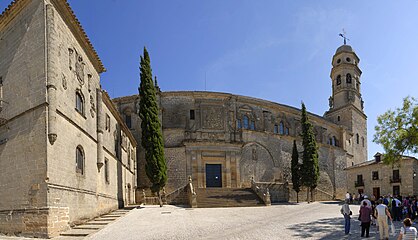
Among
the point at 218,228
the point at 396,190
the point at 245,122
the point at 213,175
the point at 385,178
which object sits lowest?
the point at 396,190

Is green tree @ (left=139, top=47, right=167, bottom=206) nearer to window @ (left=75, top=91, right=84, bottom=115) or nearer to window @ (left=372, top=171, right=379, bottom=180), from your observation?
window @ (left=75, top=91, right=84, bottom=115)

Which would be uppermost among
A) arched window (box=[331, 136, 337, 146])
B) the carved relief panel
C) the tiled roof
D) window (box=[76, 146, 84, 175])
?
the tiled roof

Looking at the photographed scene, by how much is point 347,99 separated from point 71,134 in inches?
1828

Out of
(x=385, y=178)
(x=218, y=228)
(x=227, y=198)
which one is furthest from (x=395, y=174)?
(x=218, y=228)

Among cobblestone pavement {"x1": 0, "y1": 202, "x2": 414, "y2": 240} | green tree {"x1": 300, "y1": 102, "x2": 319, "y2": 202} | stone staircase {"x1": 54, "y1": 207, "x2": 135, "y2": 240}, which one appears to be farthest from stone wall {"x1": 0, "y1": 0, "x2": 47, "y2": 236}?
green tree {"x1": 300, "y1": 102, "x2": 319, "y2": 202}

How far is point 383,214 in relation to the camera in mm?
11359

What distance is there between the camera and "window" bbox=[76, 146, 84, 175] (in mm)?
16931

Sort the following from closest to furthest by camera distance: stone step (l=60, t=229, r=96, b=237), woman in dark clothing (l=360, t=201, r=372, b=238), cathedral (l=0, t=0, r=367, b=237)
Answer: woman in dark clothing (l=360, t=201, r=372, b=238)
stone step (l=60, t=229, r=96, b=237)
cathedral (l=0, t=0, r=367, b=237)

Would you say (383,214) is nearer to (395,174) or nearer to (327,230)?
(327,230)

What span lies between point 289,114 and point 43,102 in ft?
117

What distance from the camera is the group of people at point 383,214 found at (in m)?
8.09

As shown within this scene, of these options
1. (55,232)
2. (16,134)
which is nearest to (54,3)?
(16,134)

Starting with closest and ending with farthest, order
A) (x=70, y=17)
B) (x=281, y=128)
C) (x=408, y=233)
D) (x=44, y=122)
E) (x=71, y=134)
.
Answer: (x=408, y=233), (x=44, y=122), (x=71, y=134), (x=70, y=17), (x=281, y=128)

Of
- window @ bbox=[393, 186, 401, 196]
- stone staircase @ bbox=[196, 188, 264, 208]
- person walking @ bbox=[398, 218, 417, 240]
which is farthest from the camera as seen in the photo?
window @ bbox=[393, 186, 401, 196]
